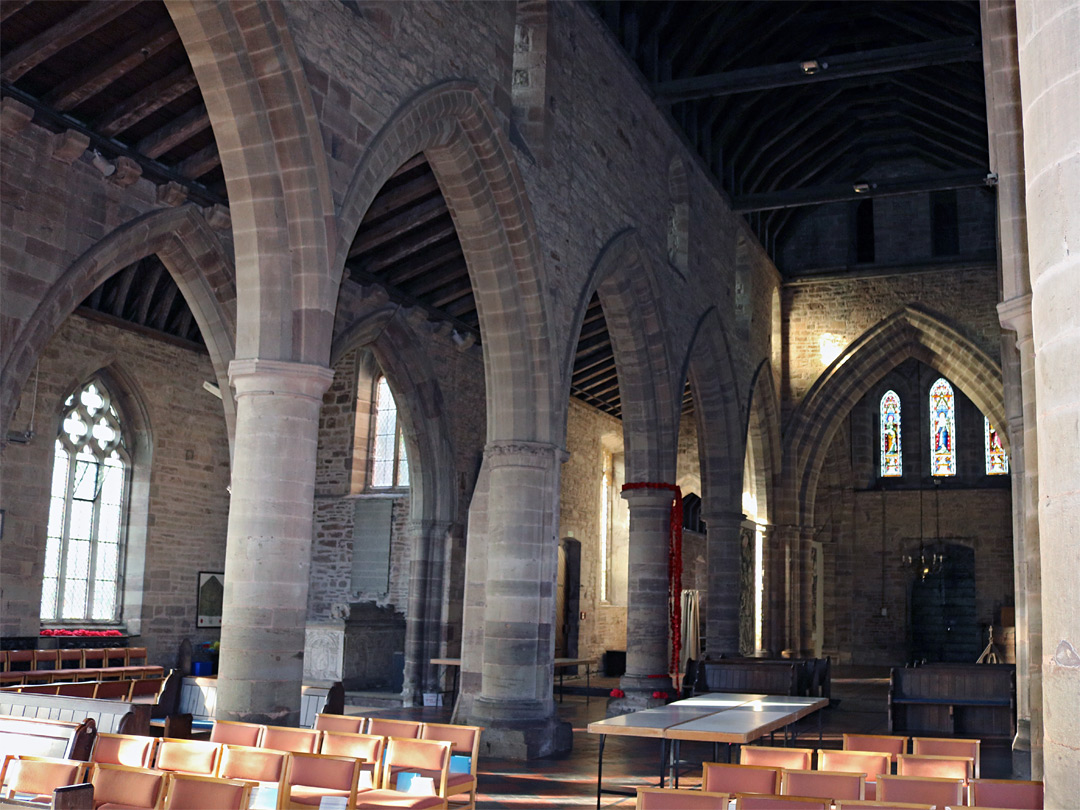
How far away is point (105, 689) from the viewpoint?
9227 millimetres

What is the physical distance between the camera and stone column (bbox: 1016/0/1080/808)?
106 inches

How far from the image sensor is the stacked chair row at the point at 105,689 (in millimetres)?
8195

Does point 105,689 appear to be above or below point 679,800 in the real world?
below

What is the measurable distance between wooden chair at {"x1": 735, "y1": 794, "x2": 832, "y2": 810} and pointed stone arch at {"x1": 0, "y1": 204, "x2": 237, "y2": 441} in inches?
301

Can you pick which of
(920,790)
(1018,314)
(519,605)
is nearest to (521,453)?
(519,605)

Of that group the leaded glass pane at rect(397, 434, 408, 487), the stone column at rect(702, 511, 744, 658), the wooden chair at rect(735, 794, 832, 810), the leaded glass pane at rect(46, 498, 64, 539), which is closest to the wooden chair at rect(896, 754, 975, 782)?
the wooden chair at rect(735, 794, 832, 810)

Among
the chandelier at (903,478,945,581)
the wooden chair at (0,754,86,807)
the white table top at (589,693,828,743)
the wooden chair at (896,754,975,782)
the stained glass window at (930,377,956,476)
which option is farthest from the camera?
the stained glass window at (930,377,956,476)

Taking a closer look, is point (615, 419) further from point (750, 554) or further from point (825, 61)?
point (825, 61)

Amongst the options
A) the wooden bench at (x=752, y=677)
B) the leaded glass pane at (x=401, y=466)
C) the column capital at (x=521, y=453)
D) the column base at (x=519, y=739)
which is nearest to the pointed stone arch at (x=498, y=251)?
the column capital at (x=521, y=453)

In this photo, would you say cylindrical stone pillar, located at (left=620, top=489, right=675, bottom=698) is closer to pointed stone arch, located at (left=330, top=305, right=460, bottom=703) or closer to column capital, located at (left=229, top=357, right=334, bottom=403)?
pointed stone arch, located at (left=330, top=305, right=460, bottom=703)

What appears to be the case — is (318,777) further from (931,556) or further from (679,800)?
(931,556)

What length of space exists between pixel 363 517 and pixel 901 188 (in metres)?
9.01

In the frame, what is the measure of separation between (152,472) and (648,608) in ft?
22.0

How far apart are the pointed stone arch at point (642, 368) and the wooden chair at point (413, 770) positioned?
8368 mm
